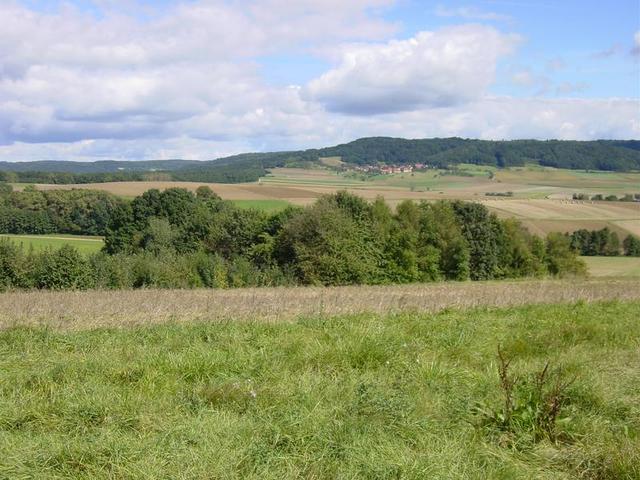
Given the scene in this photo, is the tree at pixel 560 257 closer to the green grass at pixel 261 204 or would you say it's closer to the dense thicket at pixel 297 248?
the dense thicket at pixel 297 248

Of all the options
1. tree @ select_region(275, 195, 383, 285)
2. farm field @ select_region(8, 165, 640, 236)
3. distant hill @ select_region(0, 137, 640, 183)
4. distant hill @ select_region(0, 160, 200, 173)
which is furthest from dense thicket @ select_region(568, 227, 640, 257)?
distant hill @ select_region(0, 160, 200, 173)

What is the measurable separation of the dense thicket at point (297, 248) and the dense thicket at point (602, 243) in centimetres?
618

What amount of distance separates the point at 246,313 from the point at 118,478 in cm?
727

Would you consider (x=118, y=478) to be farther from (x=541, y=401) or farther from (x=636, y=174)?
(x=636, y=174)

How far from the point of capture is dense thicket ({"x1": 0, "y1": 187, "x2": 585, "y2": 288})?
3938 cm

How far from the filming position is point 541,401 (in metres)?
4.99

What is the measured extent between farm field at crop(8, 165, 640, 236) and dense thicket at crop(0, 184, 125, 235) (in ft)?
15.1

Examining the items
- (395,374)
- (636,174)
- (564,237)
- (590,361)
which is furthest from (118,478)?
(636,174)

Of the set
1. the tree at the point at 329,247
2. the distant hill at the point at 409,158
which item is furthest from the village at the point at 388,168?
the tree at the point at 329,247

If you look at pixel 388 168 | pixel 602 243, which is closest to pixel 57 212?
pixel 602 243

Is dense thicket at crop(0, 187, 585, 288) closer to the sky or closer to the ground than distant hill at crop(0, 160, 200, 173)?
closer to the ground

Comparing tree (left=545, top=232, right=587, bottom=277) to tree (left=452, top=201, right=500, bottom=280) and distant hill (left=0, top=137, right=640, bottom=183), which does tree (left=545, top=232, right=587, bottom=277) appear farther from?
distant hill (left=0, top=137, right=640, bottom=183)

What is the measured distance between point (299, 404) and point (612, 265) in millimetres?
54996

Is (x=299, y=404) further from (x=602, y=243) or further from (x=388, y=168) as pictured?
(x=388, y=168)
